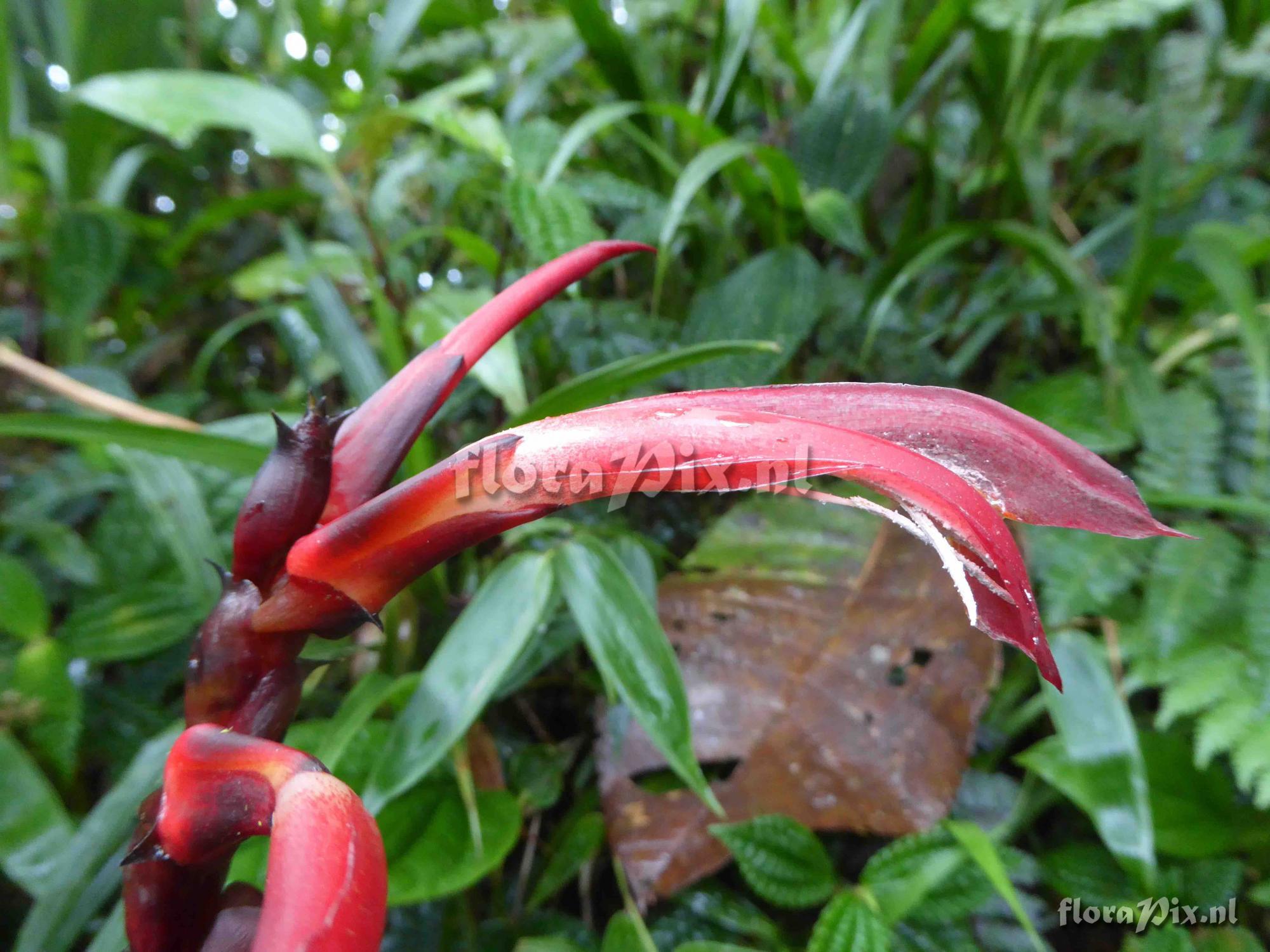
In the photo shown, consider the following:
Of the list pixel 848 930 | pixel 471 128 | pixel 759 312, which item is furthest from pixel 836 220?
pixel 848 930

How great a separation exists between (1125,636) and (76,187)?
1267 mm

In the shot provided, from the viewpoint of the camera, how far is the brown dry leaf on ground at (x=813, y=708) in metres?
0.55

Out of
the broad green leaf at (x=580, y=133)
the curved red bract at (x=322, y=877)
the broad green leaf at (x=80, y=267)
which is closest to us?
the curved red bract at (x=322, y=877)

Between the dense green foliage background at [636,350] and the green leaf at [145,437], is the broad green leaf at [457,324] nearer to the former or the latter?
the dense green foliage background at [636,350]

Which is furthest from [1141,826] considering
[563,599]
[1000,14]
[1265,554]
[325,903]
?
[1000,14]

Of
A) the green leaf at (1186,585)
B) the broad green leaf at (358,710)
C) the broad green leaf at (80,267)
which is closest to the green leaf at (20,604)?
the broad green leaf at (358,710)

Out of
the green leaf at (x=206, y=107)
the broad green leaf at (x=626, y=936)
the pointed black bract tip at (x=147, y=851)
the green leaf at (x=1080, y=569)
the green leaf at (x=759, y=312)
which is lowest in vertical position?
the broad green leaf at (x=626, y=936)

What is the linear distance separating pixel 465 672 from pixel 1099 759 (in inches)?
17.6

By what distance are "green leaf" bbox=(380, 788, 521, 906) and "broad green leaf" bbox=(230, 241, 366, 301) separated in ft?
1.56

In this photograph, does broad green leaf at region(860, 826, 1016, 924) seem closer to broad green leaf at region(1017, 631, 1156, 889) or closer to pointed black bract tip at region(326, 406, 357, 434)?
broad green leaf at region(1017, 631, 1156, 889)

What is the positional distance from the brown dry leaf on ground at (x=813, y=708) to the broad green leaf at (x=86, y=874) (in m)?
0.31

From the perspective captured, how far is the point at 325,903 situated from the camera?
6.4 inches

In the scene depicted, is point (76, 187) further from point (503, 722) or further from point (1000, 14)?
point (1000, 14)

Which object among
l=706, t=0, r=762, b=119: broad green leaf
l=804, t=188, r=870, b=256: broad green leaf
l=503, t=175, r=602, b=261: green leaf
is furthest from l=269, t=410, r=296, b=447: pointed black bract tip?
l=706, t=0, r=762, b=119: broad green leaf
